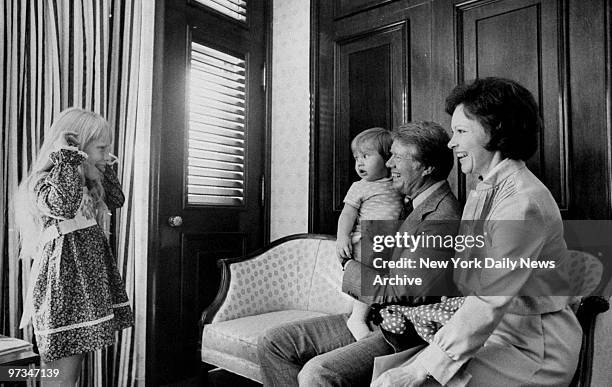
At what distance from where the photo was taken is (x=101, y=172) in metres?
2.01

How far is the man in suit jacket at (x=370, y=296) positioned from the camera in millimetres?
1502

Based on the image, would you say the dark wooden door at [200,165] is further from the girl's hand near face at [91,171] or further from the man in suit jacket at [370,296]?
the man in suit jacket at [370,296]

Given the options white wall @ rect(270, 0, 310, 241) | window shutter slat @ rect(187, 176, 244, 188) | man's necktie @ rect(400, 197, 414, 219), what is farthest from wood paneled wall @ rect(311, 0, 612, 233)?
window shutter slat @ rect(187, 176, 244, 188)

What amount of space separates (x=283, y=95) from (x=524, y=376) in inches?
88.0

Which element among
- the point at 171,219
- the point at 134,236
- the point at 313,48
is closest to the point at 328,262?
the point at 171,219

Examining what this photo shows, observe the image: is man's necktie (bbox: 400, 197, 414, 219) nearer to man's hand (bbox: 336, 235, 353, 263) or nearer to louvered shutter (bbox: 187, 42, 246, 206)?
man's hand (bbox: 336, 235, 353, 263)

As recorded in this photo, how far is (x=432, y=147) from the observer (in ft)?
5.33

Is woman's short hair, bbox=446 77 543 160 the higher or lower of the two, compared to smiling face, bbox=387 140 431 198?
higher

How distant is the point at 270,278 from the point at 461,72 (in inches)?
54.4

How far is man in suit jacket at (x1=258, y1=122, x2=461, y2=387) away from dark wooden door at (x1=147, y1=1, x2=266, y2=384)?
2.28ft

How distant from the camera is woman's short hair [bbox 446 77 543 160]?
131cm

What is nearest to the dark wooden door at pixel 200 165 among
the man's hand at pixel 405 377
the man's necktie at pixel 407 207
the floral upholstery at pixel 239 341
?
the floral upholstery at pixel 239 341

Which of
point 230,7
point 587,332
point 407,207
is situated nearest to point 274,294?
point 407,207

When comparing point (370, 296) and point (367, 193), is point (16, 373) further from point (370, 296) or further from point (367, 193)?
point (367, 193)
